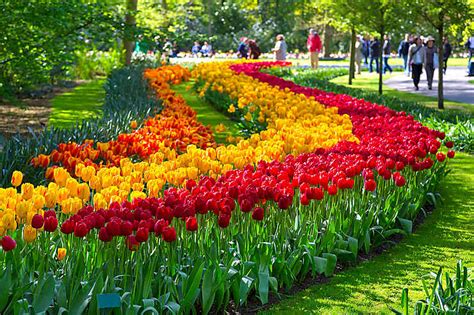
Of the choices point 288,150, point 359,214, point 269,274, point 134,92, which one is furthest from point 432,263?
point 134,92

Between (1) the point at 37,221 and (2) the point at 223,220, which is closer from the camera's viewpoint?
(1) the point at 37,221

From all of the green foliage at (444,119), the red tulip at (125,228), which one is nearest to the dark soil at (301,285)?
the red tulip at (125,228)

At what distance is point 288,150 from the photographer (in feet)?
25.0

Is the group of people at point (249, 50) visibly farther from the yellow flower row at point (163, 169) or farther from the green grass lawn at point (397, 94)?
the yellow flower row at point (163, 169)

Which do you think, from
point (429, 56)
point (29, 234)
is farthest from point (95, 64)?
point (29, 234)

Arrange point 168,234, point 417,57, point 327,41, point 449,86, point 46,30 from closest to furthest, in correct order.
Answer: point 168,234 → point 46,30 → point 417,57 → point 449,86 → point 327,41

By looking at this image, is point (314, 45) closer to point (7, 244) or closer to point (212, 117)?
point (212, 117)

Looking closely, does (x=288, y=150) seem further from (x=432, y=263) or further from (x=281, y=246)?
(x=281, y=246)

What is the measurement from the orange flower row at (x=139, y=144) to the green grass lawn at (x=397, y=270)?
6.82 ft

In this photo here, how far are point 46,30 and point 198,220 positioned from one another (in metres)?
6.15

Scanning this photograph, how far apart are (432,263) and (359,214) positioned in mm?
666

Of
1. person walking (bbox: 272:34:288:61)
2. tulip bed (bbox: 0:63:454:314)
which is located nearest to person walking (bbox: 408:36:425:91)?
person walking (bbox: 272:34:288:61)

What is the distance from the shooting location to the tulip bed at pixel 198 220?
4109 millimetres

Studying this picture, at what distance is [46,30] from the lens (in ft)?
34.0
